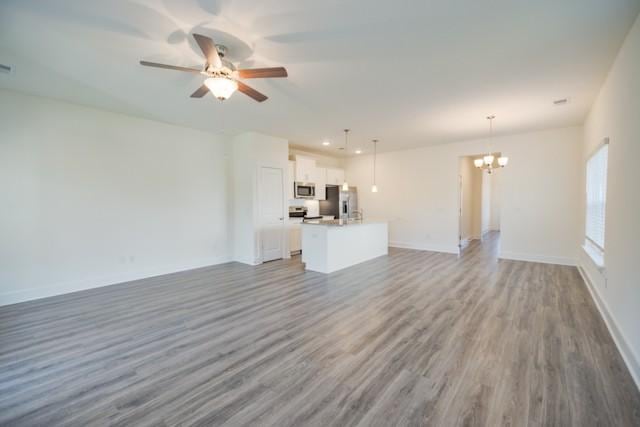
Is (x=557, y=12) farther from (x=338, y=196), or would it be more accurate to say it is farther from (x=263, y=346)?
(x=338, y=196)

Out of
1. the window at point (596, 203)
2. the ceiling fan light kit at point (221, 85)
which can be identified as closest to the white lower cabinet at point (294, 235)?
the ceiling fan light kit at point (221, 85)

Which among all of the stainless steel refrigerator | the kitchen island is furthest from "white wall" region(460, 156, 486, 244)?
the kitchen island

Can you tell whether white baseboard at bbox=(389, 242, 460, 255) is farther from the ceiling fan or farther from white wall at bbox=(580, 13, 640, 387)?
the ceiling fan

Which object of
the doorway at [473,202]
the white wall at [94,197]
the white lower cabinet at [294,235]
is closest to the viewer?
the white wall at [94,197]

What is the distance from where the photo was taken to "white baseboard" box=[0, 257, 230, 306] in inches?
146

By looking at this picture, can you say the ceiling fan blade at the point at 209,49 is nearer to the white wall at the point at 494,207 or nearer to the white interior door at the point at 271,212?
the white interior door at the point at 271,212

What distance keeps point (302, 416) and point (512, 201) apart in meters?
6.63

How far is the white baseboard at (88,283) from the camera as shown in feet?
12.1

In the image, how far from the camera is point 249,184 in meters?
5.89

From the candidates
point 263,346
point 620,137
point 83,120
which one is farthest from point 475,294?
point 83,120

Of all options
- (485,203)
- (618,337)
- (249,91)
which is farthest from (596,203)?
(485,203)

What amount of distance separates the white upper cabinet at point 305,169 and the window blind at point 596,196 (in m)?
5.66

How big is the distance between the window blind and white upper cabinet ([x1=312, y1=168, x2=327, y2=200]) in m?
5.66

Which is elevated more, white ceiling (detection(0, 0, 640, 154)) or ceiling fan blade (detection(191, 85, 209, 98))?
white ceiling (detection(0, 0, 640, 154))
